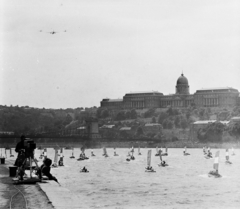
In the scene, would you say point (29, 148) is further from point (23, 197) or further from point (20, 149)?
point (23, 197)

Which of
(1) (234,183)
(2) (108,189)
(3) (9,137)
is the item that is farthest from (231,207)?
(3) (9,137)

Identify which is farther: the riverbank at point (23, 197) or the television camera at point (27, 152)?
the television camera at point (27, 152)

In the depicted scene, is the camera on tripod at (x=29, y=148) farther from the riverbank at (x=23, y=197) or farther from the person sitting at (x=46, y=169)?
the person sitting at (x=46, y=169)

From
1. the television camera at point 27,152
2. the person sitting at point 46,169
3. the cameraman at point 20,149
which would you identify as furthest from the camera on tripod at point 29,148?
the person sitting at point 46,169

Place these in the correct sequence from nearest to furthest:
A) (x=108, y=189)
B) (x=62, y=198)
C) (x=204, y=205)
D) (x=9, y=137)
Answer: (x=62, y=198) < (x=204, y=205) < (x=108, y=189) < (x=9, y=137)

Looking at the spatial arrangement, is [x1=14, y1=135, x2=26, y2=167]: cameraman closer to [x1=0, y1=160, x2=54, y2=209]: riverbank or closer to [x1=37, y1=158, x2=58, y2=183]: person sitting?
[x1=37, y1=158, x2=58, y2=183]: person sitting

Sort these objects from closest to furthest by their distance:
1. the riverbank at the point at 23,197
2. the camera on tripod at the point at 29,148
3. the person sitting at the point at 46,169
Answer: the riverbank at the point at 23,197
the camera on tripod at the point at 29,148
the person sitting at the point at 46,169

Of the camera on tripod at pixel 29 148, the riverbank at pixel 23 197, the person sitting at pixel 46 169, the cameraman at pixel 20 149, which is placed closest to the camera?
the riverbank at pixel 23 197

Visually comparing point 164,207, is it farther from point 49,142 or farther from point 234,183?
point 49,142

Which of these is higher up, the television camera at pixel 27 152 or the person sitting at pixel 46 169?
the television camera at pixel 27 152
